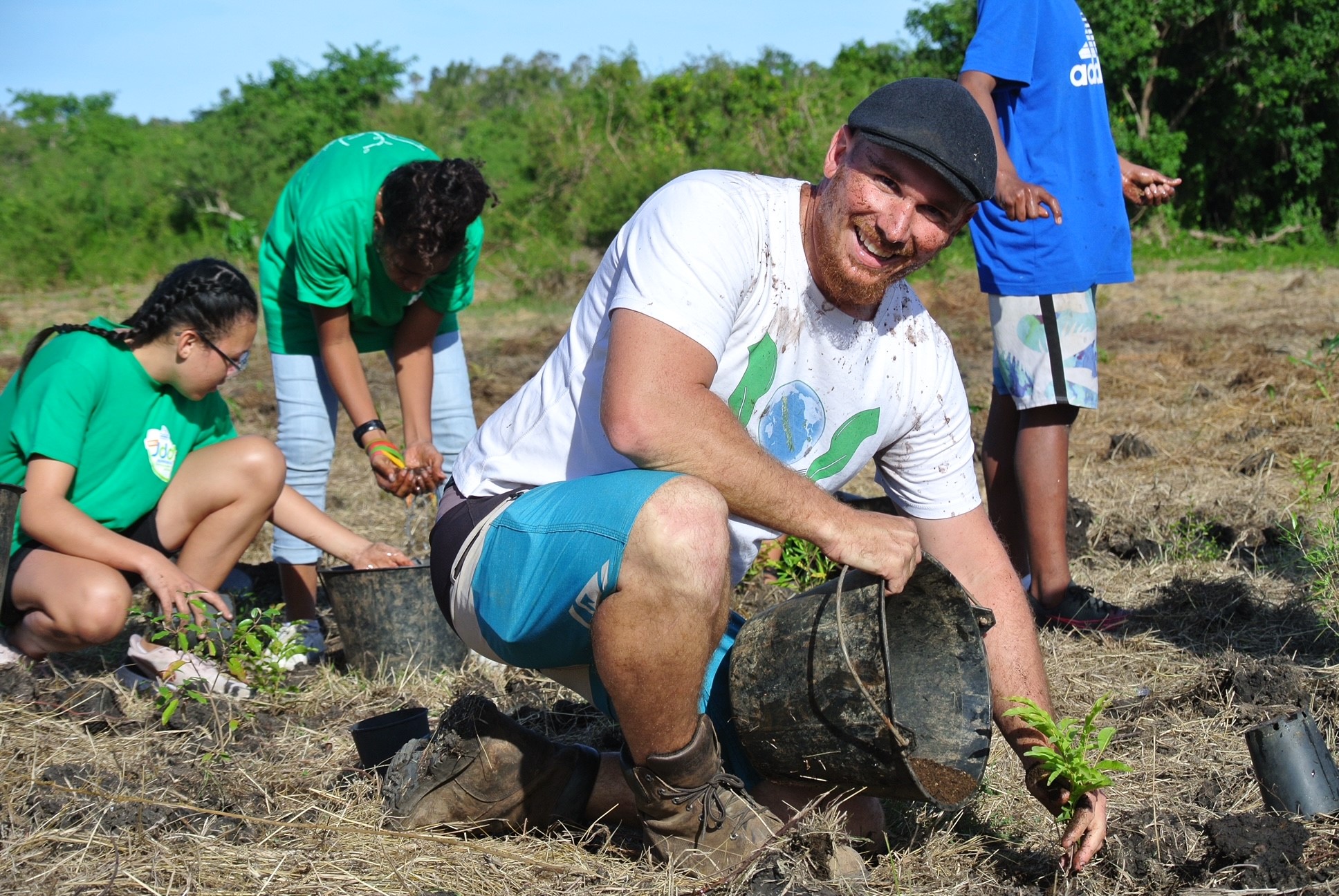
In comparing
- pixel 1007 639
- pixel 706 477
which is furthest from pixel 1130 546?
pixel 706 477

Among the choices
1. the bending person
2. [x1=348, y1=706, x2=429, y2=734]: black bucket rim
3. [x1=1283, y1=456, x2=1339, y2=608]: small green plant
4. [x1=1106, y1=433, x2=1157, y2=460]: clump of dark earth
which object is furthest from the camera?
[x1=1106, y1=433, x2=1157, y2=460]: clump of dark earth

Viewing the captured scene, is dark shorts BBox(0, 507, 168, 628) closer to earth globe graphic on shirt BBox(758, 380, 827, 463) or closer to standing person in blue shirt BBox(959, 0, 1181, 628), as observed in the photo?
earth globe graphic on shirt BBox(758, 380, 827, 463)

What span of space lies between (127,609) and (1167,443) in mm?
4388

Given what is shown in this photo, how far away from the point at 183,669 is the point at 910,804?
1.99 meters

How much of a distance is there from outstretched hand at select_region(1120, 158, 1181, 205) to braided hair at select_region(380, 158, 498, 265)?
1.98 metres

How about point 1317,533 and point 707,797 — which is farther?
point 1317,533

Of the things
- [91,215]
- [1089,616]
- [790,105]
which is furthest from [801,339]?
[91,215]

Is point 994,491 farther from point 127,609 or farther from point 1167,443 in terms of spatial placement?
point 127,609

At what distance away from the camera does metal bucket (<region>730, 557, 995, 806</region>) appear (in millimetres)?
Result: 1958

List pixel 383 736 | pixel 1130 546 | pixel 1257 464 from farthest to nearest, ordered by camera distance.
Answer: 1. pixel 1257 464
2. pixel 1130 546
3. pixel 383 736

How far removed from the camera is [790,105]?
15922mm

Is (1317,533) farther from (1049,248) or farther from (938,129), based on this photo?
(938,129)

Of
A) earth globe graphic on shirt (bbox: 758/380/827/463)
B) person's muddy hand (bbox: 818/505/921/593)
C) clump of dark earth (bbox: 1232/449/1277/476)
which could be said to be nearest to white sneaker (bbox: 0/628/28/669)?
earth globe graphic on shirt (bbox: 758/380/827/463)

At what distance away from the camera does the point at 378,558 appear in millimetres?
3434
